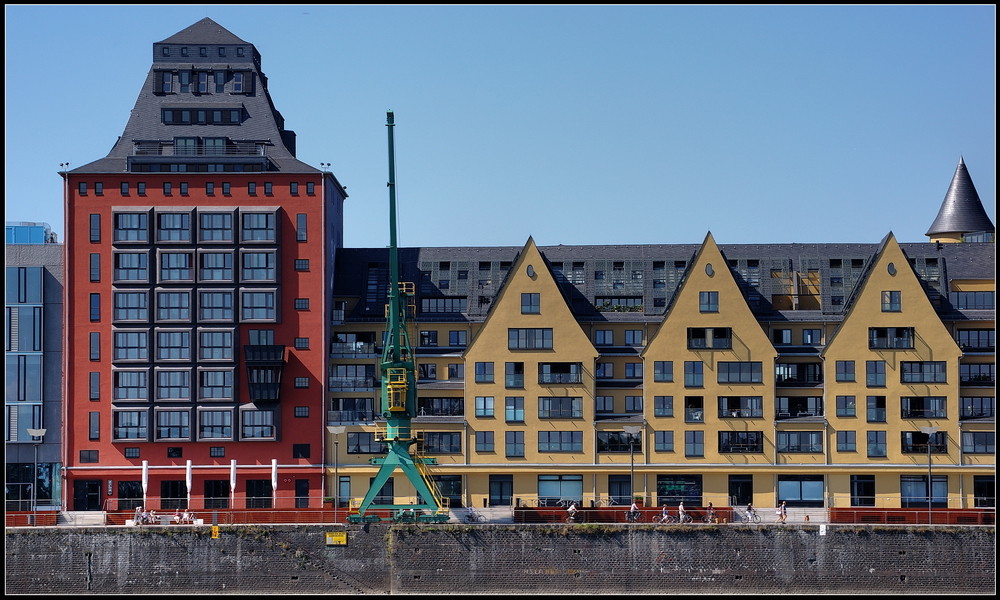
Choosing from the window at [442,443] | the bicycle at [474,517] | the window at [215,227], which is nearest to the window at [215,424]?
A: the window at [215,227]

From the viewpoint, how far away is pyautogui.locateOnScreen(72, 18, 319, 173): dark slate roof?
115 metres

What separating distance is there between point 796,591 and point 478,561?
61.7 feet

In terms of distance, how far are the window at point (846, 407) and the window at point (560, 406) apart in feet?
58.0

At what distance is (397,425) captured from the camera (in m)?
104

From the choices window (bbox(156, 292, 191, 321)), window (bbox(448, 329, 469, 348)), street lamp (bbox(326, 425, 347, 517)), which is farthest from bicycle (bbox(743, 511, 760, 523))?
window (bbox(156, 292, 191, 321))

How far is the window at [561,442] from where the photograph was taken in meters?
110

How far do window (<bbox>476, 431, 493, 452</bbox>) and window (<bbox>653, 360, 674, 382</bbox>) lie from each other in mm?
12088

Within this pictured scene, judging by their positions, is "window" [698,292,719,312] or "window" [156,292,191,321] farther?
"window" [156,292,191,321]

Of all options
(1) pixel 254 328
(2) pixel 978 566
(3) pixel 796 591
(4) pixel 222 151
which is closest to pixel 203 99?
(4) pixel 222 151

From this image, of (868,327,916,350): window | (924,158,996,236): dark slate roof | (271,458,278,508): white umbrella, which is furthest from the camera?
(924,158,996,236): dark slate roof

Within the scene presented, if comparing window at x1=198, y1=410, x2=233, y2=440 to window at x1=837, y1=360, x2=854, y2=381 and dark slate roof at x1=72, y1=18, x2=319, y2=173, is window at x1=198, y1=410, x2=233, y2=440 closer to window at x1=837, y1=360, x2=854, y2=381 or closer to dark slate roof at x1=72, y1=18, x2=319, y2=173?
dark slate roof at x1=72, y1=18, x2=319, y2=173

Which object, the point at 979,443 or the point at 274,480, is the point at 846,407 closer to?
the point at 979,443

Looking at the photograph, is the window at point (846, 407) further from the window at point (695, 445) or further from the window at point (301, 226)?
the window at point (301, 226)

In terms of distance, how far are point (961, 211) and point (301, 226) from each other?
55.2m
